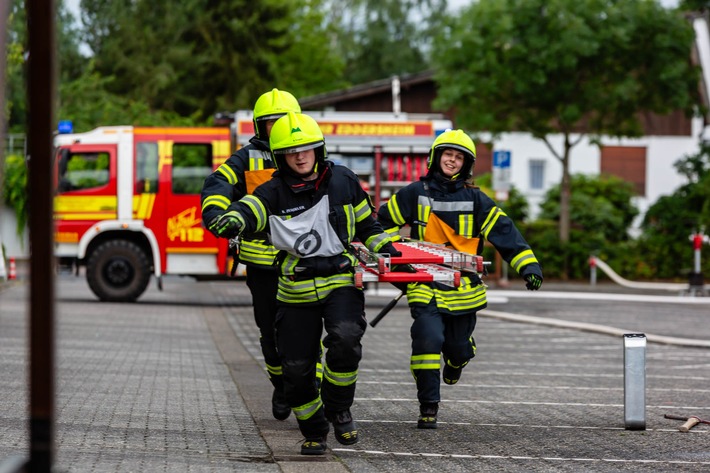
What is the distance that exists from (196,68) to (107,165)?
37.9 m

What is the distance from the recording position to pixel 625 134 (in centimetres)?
3212

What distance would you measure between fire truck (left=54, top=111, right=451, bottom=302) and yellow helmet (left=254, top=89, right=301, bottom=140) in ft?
42.2

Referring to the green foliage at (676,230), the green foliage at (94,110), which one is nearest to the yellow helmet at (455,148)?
the green foliage at (676,230)

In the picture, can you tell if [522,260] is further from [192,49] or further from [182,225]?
[192,49]

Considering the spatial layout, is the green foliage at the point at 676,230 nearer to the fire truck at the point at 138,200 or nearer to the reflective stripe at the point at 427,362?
the fire truck at the point at 138,200

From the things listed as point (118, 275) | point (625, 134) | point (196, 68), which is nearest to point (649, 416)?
point (118, 275)

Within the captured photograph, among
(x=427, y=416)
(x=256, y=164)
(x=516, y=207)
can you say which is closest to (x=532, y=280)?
(x=427, y=416)

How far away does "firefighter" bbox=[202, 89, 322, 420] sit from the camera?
8.09m

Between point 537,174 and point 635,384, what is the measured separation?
42511 mm

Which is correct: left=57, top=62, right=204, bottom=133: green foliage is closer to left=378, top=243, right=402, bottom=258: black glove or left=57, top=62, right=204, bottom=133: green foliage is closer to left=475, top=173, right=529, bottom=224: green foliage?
left=475, top=173, right=529, bottom=224: green foliage

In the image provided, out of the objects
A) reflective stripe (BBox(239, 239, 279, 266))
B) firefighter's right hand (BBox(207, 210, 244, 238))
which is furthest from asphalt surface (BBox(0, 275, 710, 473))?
firefighter's right hand (BBox(207, 210, 244, 238))

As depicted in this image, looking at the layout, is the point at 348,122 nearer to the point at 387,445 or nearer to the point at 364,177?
the point at 364,177

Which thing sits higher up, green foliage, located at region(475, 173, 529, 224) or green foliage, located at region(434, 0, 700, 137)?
green foliage, located at region(434, 0, 700, 137)

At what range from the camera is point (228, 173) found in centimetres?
796
